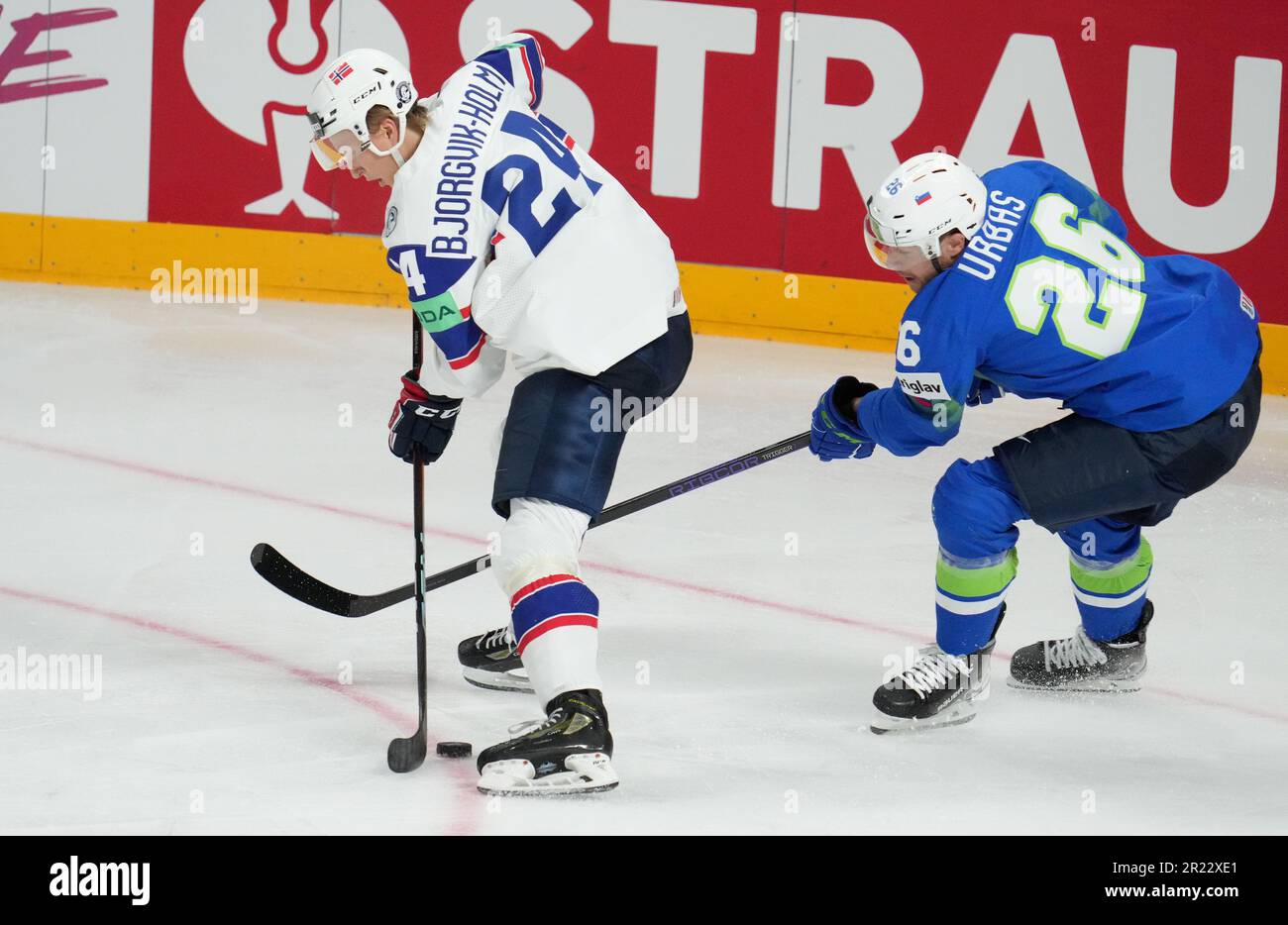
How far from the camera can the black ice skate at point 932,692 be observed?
3535mm

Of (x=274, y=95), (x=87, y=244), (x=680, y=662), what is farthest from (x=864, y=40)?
(x=680, y=662)

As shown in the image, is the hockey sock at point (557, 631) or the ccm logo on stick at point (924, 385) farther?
the ccm logo on stick at point (924, 385)

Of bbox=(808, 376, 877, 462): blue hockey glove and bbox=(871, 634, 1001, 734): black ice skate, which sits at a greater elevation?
bbox=(808, 376, 877, 462): blue hockey glove

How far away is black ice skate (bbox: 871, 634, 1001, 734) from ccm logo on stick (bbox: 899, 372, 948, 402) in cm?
57

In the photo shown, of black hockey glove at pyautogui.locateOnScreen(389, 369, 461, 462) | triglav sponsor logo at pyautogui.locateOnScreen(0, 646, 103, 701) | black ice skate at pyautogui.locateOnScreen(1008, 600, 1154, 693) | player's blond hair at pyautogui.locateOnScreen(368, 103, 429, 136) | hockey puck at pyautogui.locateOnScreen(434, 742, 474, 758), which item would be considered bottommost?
hockey puck at pyautogui.locateOnScreen(434, 742, 474, 758)

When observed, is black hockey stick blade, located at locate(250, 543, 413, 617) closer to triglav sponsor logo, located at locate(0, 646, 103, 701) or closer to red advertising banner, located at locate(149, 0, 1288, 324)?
triglav sponsor logo, located at locate(0, 646, 103, 701)

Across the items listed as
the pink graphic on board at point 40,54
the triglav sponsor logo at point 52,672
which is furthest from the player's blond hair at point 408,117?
the pink graphic on board at point 40,54

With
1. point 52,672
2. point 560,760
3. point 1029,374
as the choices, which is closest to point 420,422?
point 560,760

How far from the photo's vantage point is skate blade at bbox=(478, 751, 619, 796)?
120 inches

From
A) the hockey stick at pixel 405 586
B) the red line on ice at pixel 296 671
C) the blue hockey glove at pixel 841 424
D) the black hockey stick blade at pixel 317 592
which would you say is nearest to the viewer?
the red line on ice at pixel 296 671

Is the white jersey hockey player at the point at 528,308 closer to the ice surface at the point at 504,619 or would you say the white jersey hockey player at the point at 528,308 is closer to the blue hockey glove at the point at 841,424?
the ice surface at the point at 504,619

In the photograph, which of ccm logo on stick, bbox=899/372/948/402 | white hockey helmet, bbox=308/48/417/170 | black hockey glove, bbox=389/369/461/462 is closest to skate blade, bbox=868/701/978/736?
ccm logo on stick, bbox=899/372/948/402

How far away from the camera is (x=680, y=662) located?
3881mm

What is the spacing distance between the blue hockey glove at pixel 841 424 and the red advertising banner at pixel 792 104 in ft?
11.6
